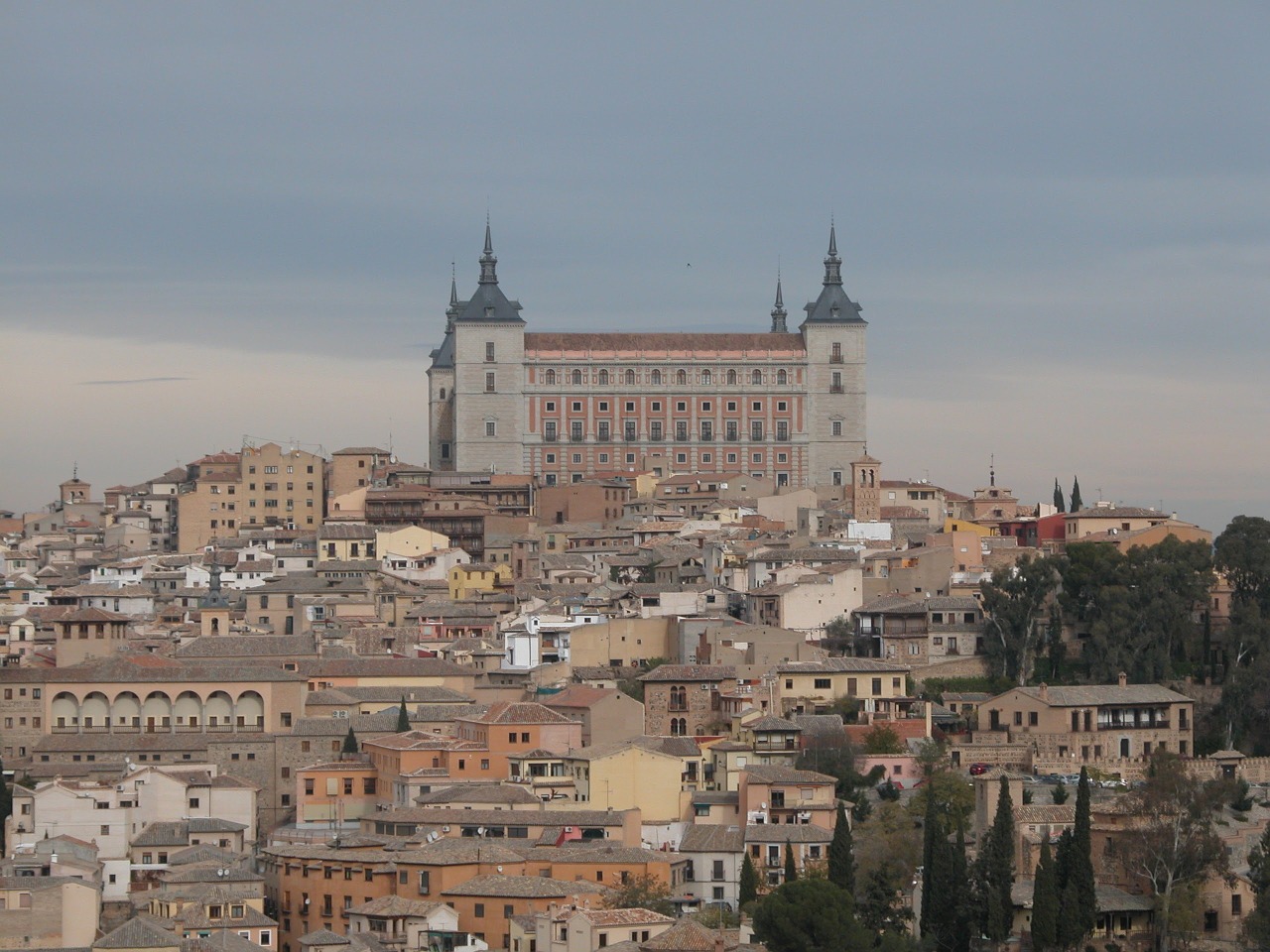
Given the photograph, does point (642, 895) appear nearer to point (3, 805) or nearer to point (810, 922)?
point (810, 922)

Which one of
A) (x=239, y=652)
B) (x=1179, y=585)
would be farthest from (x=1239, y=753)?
(x=239, y=652)

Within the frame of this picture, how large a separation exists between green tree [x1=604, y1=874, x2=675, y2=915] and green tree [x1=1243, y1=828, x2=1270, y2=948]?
11045mm

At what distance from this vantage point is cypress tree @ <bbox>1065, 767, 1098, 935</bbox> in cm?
5625

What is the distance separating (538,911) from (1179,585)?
85.7 ft

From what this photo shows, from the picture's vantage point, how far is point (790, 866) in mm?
58938

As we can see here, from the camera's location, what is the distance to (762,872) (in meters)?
61.2

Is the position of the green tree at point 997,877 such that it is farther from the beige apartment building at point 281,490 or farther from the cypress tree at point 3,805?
the beige apartment building at point 281,490

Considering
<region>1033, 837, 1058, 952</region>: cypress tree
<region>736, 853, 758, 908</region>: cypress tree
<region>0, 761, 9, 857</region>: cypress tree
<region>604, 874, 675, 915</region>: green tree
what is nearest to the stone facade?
<region>736, 853, 758, 908</region>: cypress tree

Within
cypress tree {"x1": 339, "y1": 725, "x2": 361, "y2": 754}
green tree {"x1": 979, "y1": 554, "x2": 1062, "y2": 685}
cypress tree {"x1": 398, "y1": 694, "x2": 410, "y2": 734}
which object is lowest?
cypress tree {"x1": 339, "y1": 725, "x2": 361, "y2": 754}

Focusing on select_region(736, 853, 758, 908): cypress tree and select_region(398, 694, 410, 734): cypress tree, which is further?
select_region(398, 694, 410, 734): cypress tree

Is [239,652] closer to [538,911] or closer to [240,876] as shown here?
[240,876]

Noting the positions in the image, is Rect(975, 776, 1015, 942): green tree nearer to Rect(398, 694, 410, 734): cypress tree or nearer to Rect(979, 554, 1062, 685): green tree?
Rect(398, 694, 410, 734): cypress tree

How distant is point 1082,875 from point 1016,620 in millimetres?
20012

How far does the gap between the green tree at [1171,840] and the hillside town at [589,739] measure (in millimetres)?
185
